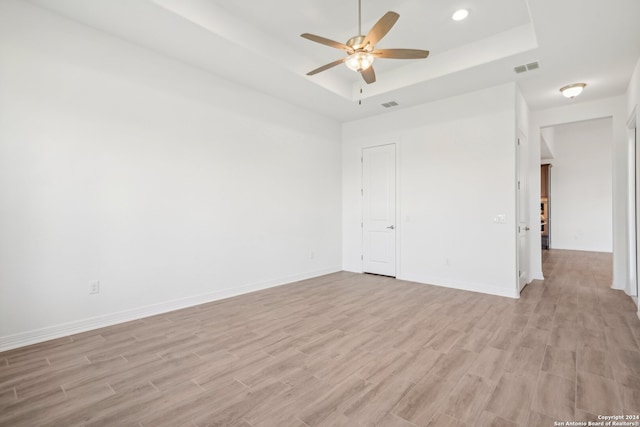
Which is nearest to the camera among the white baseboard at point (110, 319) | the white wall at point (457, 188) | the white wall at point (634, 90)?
the white baseboard at point (110, 319)

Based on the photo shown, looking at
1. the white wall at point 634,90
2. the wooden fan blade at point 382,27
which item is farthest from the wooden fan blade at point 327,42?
the white wall at point 634,90

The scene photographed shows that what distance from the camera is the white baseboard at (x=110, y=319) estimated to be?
8.92 feet

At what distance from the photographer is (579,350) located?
2680 millimetres

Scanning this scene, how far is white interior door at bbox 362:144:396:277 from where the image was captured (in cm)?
559

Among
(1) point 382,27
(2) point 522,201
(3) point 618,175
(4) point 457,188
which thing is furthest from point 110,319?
(3) point 618,175

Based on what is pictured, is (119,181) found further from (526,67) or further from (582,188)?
(582,188)

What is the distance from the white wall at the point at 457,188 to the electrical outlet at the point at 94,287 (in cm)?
434

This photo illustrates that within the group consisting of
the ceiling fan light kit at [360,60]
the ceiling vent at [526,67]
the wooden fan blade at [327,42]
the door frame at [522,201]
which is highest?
the ceiling vent at [526,67]

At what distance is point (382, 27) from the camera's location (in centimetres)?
248

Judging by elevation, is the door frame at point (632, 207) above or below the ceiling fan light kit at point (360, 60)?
below

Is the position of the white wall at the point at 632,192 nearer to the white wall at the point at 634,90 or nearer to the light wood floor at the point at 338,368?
the white wall at the point at 634,90

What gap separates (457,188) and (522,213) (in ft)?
3.54

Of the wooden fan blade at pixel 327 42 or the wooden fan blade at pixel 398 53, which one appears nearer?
the wooden fan blade at pixel 327 42

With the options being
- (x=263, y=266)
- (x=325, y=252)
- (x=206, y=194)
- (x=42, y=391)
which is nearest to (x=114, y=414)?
(x=42, y=391)
